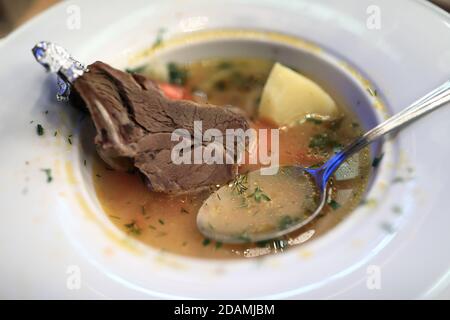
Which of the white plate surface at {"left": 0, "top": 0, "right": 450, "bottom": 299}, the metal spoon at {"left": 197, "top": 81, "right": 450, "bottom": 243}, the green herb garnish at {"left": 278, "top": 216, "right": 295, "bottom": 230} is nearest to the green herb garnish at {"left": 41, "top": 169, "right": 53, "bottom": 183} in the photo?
the white plate surface at {"left": 0, "top": 0, "right": 450, "bottom": 299}

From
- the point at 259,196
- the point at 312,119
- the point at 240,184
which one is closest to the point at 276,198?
the point at 259,196

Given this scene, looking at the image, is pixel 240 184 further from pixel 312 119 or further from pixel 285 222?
pixel 312 119

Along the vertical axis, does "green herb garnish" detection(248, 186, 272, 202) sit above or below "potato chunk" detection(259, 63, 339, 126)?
below

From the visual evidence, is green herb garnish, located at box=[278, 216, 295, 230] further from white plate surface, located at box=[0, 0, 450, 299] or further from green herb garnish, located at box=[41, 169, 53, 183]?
green herb garnish, located at box=[41, 169, 53, 183]

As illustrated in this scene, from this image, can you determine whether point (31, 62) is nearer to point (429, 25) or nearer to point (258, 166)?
point (258, 166)

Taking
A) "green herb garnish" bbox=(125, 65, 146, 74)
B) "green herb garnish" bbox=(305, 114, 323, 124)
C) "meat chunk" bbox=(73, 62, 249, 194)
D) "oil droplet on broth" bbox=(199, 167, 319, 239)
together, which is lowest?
"oil droplet on broth" bbox=(199, 167, 319, 239)

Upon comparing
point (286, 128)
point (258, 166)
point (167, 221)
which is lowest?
point (167, 221)
